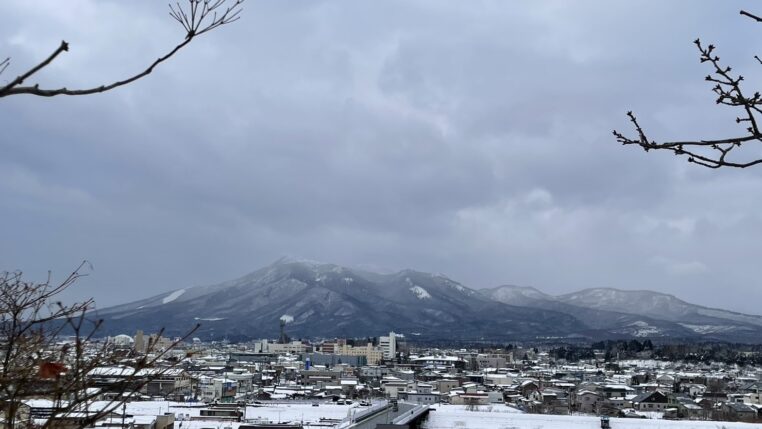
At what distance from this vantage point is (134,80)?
1.08 metres

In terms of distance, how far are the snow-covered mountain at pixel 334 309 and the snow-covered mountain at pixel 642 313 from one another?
450 inches

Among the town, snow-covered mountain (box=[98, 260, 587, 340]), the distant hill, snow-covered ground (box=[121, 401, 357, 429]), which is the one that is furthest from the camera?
snow-covered mountain (box=[98, 260, 587, 340])

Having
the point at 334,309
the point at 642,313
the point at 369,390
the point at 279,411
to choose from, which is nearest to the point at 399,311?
the point at 334,309

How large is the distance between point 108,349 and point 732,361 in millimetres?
59535

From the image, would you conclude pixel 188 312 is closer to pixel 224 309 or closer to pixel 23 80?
pixel 224 309

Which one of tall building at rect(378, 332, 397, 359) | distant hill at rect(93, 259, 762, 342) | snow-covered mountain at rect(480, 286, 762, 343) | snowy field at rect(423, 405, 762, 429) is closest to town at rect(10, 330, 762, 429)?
snowy field at rect(423, 405, 762, 429)

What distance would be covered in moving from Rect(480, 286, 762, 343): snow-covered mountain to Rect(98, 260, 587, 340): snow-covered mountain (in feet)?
37.5

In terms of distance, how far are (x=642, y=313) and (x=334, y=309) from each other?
72.9 metres

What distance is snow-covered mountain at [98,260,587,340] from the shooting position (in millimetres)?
115250

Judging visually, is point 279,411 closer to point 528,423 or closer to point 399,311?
point 528,423

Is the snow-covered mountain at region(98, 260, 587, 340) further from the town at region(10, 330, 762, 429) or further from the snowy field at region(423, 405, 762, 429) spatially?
the snowy field at region(423, 405, 762, 429)

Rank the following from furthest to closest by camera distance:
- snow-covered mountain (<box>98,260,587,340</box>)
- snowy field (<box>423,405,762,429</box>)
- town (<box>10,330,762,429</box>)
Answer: snow-covered mountain (<box>98,260,587,340</box>) < snowy field (<box>423,405,762,429</box>) < town (<box>10,330,762,429</box>)

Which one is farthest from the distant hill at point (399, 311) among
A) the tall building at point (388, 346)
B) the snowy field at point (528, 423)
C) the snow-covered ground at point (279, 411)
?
the snowy field at point (528, 423)

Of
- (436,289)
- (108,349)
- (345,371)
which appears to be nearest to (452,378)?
(345,371)
